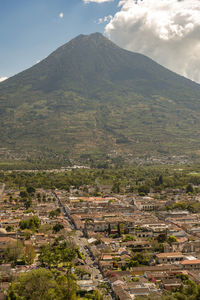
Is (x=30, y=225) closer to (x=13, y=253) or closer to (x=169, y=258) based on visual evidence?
(x=13, y=253)

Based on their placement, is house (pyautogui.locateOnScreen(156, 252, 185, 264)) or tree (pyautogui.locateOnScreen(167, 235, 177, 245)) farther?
tree (pyautogui.locateOnScreen(167, 235, 177, 245))

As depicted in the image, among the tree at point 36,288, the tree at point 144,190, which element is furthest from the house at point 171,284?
the tree at point 144,190

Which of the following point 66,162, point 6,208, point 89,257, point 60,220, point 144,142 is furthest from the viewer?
point 144,142

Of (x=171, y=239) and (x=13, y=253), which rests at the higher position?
(x=171, y=239)

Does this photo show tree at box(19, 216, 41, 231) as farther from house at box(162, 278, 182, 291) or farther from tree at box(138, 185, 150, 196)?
tree at box(138, 185, 150, 196)

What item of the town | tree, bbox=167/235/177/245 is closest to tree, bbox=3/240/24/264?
the town

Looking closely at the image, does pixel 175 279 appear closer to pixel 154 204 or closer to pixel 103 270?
pixel 103 270

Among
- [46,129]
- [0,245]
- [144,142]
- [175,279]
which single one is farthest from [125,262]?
[46,129]

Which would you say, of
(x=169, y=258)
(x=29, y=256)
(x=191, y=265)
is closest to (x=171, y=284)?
(x=191, y=265)

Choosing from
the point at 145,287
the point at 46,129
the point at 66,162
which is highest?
the point at 46,129

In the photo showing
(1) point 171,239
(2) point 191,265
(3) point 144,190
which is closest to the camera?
(2) point 191,265

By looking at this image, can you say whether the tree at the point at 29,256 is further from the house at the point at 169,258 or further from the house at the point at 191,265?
the house at the point at 191,265
